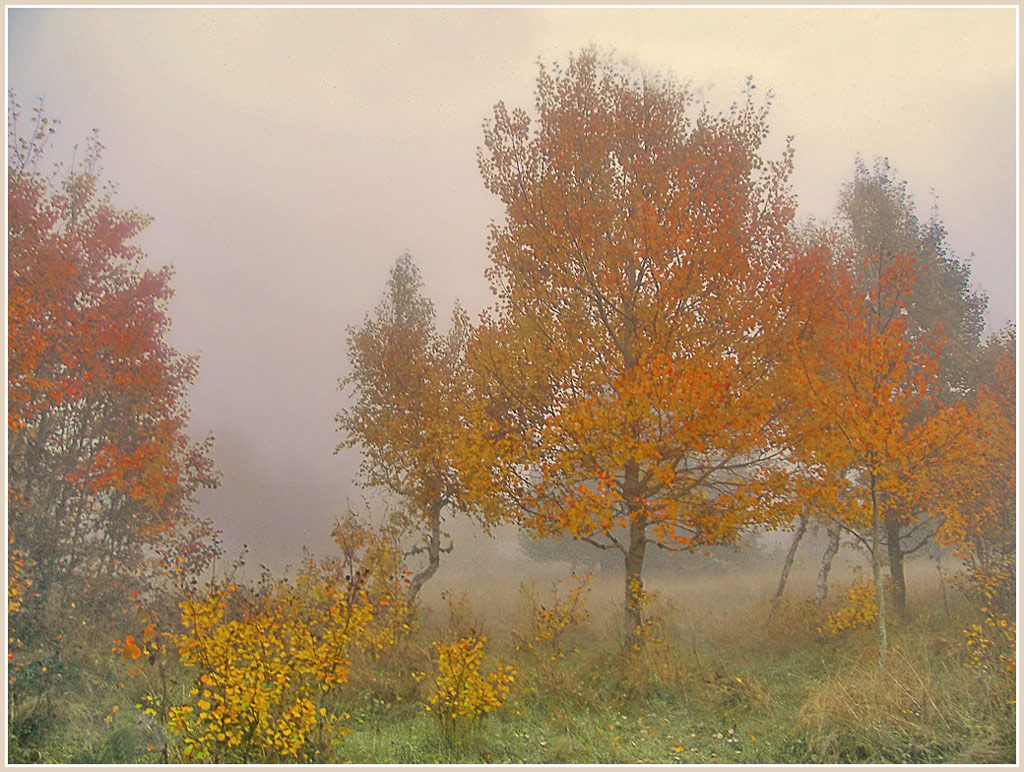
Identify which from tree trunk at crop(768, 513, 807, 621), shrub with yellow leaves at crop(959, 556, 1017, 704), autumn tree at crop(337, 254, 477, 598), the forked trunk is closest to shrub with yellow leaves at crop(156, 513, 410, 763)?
autumn tree at crop(337, 254, 477, 598)

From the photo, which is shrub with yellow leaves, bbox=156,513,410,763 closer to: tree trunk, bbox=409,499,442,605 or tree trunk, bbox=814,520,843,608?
tree trunk, bbox=409,499,442,605

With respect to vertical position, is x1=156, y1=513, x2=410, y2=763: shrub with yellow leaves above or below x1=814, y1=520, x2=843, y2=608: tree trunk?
below

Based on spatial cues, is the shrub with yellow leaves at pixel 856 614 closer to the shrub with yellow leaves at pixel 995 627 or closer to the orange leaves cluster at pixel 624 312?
the shrub with yellow leaves at pixel 995 627

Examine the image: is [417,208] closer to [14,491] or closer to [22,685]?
[14,491]

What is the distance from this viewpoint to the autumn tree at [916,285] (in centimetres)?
696

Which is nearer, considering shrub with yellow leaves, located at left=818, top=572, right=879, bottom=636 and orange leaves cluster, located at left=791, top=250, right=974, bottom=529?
orange leaves cluster, located at left=791, top=250, right=974, bottom=529

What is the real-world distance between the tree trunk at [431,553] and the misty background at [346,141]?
6.4 inches

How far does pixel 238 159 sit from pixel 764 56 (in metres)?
5.65

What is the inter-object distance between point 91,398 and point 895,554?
30.2ft

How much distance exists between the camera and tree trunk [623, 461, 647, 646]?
6.94 metres

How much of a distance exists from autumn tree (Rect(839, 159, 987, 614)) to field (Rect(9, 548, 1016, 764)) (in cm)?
48

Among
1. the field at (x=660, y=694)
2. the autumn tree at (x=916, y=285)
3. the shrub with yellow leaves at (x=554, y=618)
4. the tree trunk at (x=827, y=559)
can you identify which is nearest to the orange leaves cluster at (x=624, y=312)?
the shrub with yellow leaves at (x=554, y=618)

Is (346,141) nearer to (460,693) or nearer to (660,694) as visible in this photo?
(460,693)

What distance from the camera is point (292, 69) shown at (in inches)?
276
